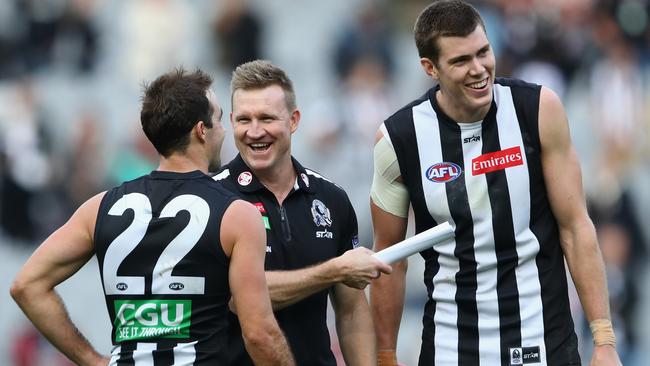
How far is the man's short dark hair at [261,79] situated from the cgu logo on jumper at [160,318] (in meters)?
1.25

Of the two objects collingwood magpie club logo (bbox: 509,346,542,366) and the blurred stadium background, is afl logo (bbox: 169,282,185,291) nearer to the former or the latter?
collingwood magpie club logo (bbox: 509,346,542,366)

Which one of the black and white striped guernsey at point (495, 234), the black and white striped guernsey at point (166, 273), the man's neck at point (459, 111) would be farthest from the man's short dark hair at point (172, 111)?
the man's neck at point (459, 111)

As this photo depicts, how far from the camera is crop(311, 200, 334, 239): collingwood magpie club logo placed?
5637mm

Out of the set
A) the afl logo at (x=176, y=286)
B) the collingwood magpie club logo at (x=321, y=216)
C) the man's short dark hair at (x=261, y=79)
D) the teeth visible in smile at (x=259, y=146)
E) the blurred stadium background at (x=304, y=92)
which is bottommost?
the afl logo at (x=176, y=286)

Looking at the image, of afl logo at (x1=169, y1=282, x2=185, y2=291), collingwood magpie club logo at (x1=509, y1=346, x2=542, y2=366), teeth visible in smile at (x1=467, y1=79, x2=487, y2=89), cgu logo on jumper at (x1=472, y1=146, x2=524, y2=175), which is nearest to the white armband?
cgu logo on jumper at (x1=472, y1=146, x2=524, y2=175)

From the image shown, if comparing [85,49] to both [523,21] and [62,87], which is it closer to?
[62,87]

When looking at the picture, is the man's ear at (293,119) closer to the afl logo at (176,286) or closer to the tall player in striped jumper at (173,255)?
the tall player in striped jumper at (173,255)

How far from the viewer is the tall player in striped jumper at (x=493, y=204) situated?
17.9ft

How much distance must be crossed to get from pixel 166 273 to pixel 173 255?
0.08 meters

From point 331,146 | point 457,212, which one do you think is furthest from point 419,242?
point 331,146

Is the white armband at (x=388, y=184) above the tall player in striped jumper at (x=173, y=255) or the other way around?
above

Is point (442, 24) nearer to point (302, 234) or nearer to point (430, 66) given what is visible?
point (430, 66)

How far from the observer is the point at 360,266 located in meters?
5.29

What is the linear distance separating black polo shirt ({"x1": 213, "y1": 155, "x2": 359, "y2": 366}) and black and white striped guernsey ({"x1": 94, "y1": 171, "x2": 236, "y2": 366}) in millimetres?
612
